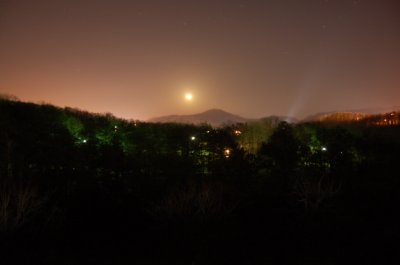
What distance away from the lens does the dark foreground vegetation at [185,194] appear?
5.68 metres

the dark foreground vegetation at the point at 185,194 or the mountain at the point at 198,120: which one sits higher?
the mountain at the point at 198,120

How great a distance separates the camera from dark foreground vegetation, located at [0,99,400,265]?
Result: 223 inches

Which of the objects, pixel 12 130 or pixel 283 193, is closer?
pixel 12 130

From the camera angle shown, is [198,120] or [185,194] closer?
[185,194]

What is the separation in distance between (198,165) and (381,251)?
5649mm

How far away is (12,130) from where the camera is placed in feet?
27.4

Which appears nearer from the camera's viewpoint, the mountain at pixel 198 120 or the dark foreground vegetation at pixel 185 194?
the dark foreground vegetation at pixel 185 194

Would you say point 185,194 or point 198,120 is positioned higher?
point 198,120

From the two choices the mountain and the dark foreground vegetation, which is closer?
the dark foreground vegetation

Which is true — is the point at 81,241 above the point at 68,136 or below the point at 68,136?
below

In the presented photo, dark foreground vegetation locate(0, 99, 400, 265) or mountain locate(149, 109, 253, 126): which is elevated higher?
mountain locate(149, 109, 253, 126)

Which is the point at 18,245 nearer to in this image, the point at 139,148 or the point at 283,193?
the point at 139,148

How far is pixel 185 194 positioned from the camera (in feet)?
24.7

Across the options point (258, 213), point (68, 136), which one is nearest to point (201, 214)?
point (258, 213)
